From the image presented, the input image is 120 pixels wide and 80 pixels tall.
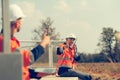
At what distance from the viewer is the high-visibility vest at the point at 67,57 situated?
1048cm

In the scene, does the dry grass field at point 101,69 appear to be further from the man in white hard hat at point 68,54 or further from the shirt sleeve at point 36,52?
the shirt sleeve at point 36,52

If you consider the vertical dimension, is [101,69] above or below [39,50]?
below

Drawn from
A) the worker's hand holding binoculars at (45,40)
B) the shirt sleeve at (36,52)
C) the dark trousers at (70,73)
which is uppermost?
the worker's hand holding binoculars at (45,40)

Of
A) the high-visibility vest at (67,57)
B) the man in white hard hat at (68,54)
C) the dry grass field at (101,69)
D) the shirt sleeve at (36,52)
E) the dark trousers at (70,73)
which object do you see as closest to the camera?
the shirt sleeve at (36,52)

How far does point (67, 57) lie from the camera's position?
35.1 ft

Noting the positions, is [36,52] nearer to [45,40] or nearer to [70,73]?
[45,40]

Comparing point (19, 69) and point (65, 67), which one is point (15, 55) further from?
point (65, 67)

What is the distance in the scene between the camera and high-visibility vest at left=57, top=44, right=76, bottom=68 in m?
10.5

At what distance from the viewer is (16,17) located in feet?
12.4

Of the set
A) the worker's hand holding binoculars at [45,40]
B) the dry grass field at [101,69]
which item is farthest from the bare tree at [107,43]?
the worker's hand holding binoculars at [45,40]

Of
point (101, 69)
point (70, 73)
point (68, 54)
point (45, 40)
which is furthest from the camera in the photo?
point (101, 69)

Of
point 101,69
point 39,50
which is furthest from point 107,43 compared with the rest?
point 39,50

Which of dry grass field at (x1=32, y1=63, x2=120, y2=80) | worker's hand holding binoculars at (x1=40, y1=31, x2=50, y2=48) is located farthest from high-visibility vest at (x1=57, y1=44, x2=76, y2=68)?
dry grass field at (x1=32, y1=63, x2=120, y2=80)

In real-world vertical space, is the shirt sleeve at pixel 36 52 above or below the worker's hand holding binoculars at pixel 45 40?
below
